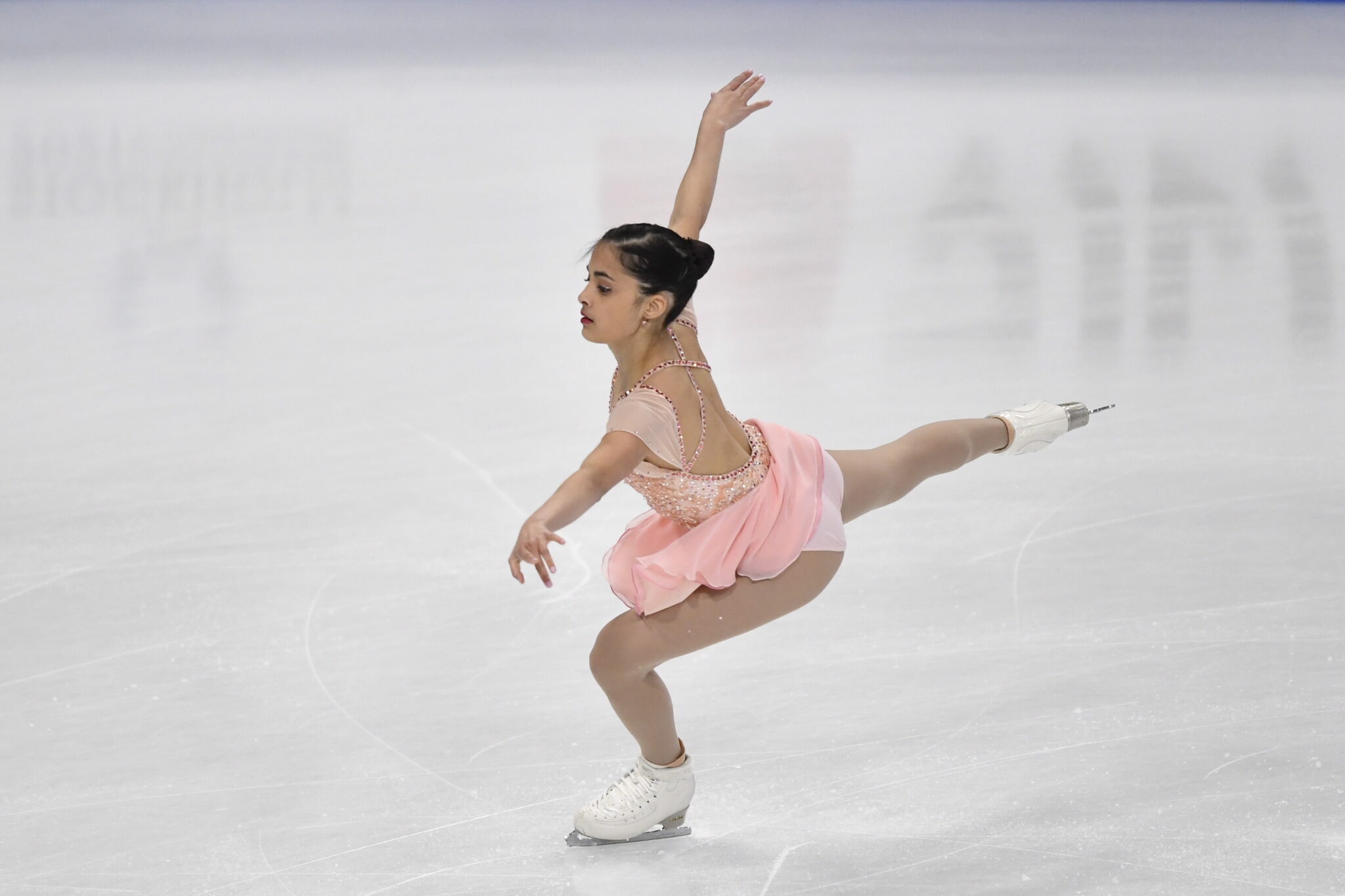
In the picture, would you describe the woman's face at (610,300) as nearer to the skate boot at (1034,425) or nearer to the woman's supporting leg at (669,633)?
the woman's supporting leg at (669,633)

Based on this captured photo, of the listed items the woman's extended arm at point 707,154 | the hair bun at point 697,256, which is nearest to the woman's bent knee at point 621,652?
the hair bun at point 697,256

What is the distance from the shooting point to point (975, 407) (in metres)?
4.29

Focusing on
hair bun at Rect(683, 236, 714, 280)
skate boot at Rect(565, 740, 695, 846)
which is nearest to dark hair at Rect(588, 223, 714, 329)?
hair bun at Rect(683, 236, 714, 280)

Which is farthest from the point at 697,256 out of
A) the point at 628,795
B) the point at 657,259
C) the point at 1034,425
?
the point at 1034,425

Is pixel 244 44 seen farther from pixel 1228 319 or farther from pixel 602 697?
pixel 602 697

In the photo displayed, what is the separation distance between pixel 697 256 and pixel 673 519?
0.41m

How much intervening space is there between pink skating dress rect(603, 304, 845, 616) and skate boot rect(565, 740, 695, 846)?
286mm

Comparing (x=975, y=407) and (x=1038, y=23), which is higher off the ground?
(x=1038, y=23)

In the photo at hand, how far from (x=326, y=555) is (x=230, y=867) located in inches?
46.4

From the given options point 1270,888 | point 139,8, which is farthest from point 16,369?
point 139,8

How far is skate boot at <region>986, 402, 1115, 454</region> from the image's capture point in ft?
9.62

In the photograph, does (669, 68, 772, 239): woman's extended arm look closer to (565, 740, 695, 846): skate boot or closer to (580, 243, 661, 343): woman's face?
(580, 243, 661, 343): woman's face

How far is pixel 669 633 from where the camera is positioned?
2.23m

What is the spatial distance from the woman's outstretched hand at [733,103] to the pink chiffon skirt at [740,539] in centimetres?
67
